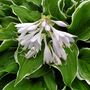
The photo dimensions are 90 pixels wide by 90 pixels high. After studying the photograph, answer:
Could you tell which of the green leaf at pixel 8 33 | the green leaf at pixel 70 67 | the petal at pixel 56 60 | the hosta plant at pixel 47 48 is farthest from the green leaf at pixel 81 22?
the green leaf at pixel 8 33

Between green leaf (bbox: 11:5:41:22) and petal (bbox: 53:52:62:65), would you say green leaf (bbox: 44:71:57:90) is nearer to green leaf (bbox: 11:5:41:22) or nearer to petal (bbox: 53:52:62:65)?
petal (bbox: 53:52:62:65)

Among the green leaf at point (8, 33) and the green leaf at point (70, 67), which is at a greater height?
the green leaf at point (8, 33)

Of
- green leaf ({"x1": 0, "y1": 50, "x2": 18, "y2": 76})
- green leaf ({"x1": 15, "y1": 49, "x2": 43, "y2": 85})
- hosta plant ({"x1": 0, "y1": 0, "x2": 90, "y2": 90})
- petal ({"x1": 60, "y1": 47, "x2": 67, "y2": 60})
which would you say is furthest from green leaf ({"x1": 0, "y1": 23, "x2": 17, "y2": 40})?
petal ({"x1": 60, "y1": 47, "x2": 67, "y2": 60})

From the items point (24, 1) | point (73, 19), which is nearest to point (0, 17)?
point (24, 1)

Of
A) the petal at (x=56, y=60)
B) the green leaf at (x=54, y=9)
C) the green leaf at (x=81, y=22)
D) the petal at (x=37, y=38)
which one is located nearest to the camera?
the petal at (x=37, y=38)

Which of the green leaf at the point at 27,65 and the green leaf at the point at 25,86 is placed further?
the green leaf at the point at 25,86

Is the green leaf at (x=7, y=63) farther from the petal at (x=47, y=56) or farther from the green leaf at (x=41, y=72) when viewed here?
the petal at (x=47, y=56)

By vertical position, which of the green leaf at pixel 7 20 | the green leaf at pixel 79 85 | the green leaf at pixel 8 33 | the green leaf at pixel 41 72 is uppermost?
the green leaf at pixel 7 20
